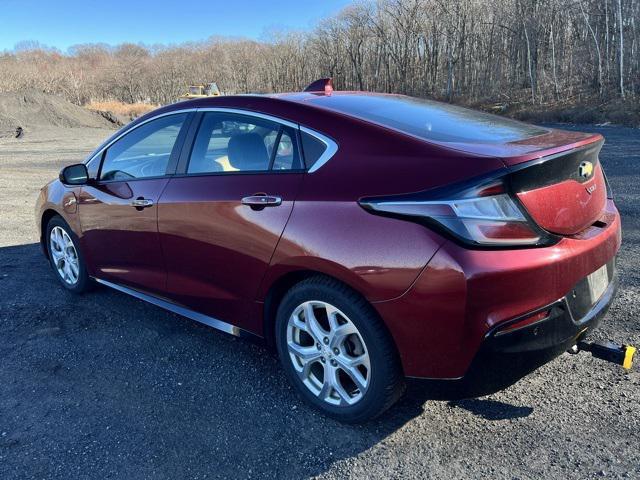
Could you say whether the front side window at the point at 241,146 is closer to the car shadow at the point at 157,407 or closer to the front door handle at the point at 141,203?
the front door handle at the point at 141,203

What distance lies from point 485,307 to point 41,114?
36.5 metres

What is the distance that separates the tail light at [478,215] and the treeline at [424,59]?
25.1 m

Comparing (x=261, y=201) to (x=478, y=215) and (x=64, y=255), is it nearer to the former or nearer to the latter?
(x=478, y=215)

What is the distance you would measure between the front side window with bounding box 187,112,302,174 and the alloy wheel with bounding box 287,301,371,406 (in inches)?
31.1

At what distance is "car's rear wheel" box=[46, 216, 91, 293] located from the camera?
4500 millimetres

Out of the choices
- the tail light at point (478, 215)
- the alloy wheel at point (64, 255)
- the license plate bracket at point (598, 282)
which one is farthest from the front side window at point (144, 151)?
the license plate bracket at point (598, 282)

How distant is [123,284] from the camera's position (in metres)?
4.02

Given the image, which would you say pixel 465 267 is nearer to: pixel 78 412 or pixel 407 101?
pixel 407 101

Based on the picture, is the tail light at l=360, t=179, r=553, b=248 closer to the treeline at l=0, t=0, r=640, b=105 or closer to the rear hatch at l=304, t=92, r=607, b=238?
the rear hatch at l=304, t=92, r=607, b=238

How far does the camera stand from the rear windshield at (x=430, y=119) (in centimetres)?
269

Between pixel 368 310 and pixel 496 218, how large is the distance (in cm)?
71

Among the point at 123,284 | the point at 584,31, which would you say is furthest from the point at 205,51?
the point at 123,284

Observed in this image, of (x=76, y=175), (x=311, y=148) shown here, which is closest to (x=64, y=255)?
(x=76, y=175)

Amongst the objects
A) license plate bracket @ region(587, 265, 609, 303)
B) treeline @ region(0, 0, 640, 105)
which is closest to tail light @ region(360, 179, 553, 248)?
license plate bracket @ region(587, 265, 609, 303)
